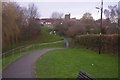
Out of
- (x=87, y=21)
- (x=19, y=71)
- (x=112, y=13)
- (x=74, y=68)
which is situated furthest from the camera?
(x=87, y=21)

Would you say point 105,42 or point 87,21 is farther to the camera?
point 87,21

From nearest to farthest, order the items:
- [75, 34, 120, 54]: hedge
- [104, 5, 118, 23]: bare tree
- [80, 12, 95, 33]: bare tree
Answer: [75, 34, 120, 54]: hedge, [104, 5, 118, 23]: bare tree, [80, 12, 95, 33]: bare tree

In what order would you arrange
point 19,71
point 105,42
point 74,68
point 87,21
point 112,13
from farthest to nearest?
1. point 87,21
2. point 112,13
3. point 105,42
4. point 74,68
5. point 19,71

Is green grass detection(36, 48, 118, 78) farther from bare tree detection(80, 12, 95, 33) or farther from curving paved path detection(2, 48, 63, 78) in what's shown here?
bare tree detection(80, 12, 95, 33)

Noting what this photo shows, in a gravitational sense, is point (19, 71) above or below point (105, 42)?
below

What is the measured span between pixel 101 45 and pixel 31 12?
50531 mm

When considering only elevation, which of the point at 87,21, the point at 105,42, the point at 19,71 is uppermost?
the point at 87,21

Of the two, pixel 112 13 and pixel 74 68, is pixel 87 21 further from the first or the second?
pixel 74 68

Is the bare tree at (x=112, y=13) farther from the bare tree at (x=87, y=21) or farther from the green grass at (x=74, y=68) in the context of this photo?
the green grass at (x=74, y=68)

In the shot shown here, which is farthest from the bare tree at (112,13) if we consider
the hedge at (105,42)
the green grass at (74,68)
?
the green grass at (74,68)

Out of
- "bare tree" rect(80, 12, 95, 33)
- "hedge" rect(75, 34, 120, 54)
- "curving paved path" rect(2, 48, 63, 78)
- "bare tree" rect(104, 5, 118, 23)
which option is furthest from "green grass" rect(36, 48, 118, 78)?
"bare tree" rect(80, 12, 95, 33)

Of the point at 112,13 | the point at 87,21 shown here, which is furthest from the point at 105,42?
the point at 87,21

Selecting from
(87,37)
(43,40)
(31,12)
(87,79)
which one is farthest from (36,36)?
(87,79)

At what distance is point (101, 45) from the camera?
4016 centimetres
